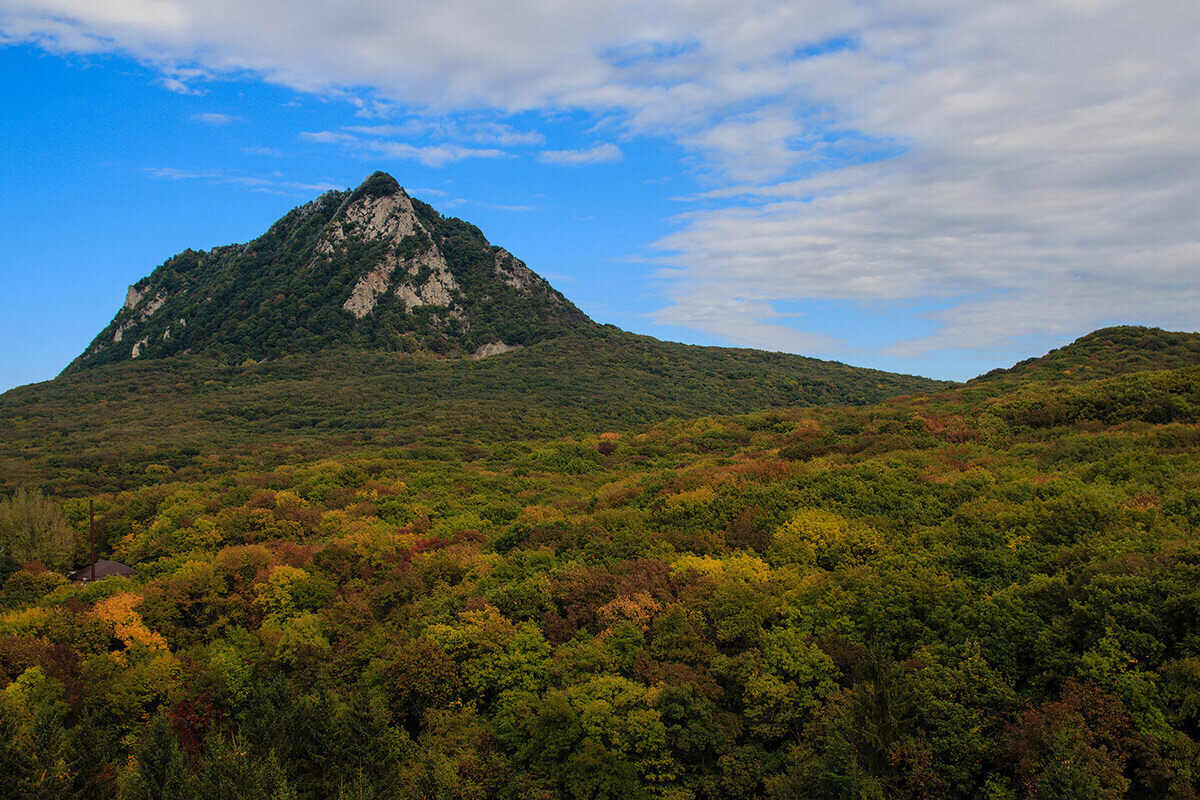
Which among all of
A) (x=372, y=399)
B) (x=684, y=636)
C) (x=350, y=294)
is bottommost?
(x=684, y=636)

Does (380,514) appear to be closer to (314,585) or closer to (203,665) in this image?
(314,585)

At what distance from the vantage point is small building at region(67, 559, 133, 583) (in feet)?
128

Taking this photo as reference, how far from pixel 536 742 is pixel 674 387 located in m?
90.0

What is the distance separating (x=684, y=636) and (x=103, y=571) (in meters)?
36.0

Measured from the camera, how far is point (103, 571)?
3975 centimetres

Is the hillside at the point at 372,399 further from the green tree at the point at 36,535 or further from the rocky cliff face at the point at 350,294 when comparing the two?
the green tree at the point at 36,535

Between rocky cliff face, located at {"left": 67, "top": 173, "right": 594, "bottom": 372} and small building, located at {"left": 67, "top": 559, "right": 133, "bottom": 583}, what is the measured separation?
300ft

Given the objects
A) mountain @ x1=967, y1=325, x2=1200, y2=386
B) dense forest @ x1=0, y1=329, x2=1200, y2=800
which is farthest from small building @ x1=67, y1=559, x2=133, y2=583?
mountain @ x1=967, y1=325, x2=1200, y2=386

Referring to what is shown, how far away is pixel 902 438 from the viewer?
40.0m

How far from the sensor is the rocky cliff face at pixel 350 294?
13362 cm

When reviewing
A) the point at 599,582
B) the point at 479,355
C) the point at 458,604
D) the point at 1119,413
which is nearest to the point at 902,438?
the point at 1119,413

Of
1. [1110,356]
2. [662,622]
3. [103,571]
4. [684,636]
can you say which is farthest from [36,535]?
[1110,356]

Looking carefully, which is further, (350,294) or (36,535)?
(350,294)

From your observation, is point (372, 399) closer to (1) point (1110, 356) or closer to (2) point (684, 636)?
(2) point (684, 636)
